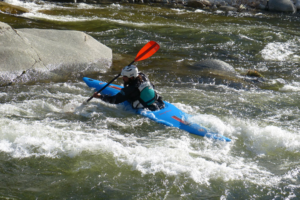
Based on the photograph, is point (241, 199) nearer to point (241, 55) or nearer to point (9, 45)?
point (9, 45)

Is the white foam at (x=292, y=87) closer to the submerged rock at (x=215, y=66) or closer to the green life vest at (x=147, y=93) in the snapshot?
the submerged rock at (x=215, y=66)

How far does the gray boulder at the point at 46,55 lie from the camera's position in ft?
19.8

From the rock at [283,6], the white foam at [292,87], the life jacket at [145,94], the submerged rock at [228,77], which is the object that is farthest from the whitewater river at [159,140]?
the rock at [283,6]

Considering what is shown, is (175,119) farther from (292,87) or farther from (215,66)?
(292,87)

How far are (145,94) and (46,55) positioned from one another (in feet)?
9.27

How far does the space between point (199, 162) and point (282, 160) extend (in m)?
1.22

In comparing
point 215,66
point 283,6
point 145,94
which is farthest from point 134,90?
point 283,6

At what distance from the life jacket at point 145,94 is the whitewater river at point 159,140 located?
9.6 inches

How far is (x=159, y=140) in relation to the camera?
14.4ft

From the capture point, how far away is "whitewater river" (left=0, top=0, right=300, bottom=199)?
11.0 feet

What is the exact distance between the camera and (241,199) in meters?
3.31

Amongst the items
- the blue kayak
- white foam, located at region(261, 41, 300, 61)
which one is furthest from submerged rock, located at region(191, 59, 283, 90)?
the blue kayak

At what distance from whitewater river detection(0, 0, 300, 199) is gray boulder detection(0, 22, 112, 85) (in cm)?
28

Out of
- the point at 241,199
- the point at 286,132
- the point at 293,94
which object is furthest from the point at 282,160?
the point at 293,94
